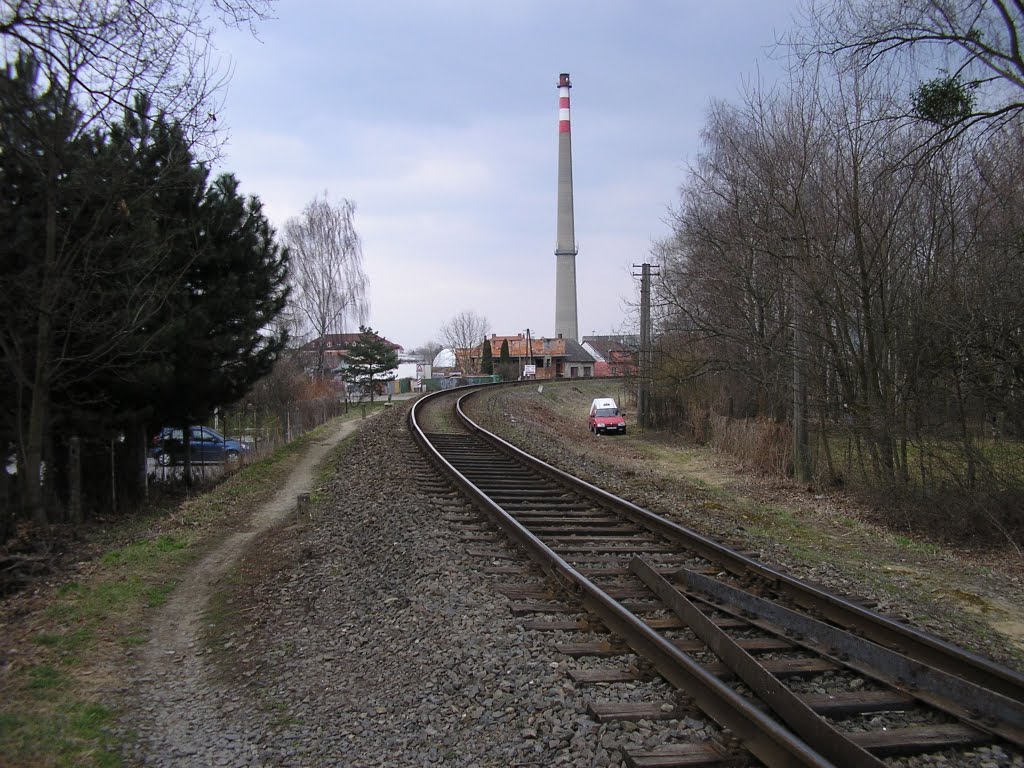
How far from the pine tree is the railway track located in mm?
50683

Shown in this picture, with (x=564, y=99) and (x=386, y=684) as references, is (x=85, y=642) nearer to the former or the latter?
(x=386, y=684)

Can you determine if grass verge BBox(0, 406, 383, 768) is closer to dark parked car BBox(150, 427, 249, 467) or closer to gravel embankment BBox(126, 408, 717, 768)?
gravel embankment BBox(126, 408, 717, 768)

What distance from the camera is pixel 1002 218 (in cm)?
1180

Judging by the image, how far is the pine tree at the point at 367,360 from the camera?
57594 mm

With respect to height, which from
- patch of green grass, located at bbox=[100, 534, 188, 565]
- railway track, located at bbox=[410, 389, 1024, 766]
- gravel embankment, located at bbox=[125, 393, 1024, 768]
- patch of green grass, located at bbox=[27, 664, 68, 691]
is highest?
railway track, located at bbox=[410, 389, 1024, 766]

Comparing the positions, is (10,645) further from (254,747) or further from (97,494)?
(97,494)

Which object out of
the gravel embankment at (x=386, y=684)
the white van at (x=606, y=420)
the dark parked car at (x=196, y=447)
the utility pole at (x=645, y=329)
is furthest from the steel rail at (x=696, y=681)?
the white van at (x=606, y=420)

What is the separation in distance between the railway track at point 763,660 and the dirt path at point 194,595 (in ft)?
10.3

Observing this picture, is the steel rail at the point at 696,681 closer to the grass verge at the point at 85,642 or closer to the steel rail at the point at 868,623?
the steel rail at the point at 868,623

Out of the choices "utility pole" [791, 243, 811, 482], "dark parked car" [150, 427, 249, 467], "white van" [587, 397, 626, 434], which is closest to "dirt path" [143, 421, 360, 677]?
"dark parked car" [150, 427, 249, 467]

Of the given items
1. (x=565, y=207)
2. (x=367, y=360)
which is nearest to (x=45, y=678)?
(x=367, y=360)

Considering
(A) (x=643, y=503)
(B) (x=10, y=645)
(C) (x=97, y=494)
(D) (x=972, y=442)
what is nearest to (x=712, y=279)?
(D) (x=972, y=442)

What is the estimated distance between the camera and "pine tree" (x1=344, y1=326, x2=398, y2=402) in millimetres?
57594

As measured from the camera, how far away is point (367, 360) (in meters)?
58.5
